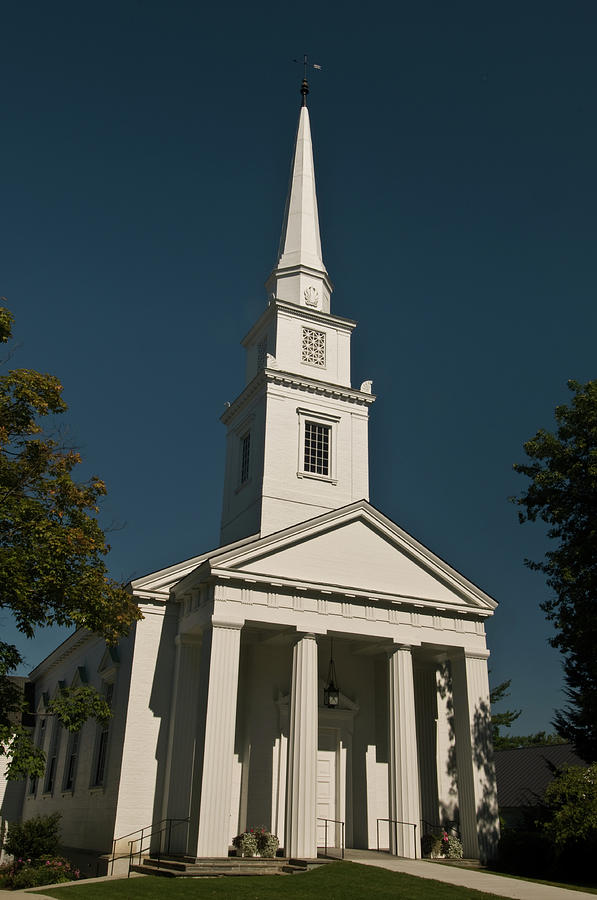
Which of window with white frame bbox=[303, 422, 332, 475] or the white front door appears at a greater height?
window with white frame bbox=[303, 422, 332, 475]

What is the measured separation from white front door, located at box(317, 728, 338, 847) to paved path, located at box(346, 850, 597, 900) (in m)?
2.70

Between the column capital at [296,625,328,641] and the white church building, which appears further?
the column capital at [296,625,328,641]

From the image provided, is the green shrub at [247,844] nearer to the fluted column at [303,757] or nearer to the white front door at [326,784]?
the fluted column at [303,757]

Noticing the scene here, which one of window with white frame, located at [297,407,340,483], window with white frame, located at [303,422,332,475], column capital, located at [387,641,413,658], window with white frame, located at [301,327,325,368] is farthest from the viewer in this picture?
window with white frame, located at [301,327,325,368]

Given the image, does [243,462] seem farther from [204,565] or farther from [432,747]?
[432,747]

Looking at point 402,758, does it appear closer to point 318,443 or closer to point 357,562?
point 357,562

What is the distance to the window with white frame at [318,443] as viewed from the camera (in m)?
28.1

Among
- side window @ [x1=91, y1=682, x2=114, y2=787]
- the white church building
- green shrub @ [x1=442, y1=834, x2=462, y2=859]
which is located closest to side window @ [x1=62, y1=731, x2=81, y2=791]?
the white church building

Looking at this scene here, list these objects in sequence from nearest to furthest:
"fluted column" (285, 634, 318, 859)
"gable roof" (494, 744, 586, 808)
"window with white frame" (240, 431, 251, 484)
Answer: "fluted column" (285, 634, 318, 859), "window with white frame" (240, 431, 251, 484), "gable roof" (494, 744, 586, 808)

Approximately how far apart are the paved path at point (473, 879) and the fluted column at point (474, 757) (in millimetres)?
2269

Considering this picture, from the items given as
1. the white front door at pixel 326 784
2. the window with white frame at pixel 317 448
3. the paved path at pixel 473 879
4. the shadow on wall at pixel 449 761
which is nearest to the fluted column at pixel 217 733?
the paved path at pixel 473 879

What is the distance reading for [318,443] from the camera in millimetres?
28797

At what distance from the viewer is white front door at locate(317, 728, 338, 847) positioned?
23.0 meters

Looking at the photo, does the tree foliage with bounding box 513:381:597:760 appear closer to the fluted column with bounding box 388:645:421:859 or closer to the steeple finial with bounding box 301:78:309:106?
the fluted column with bounding box 388:645:421:859
